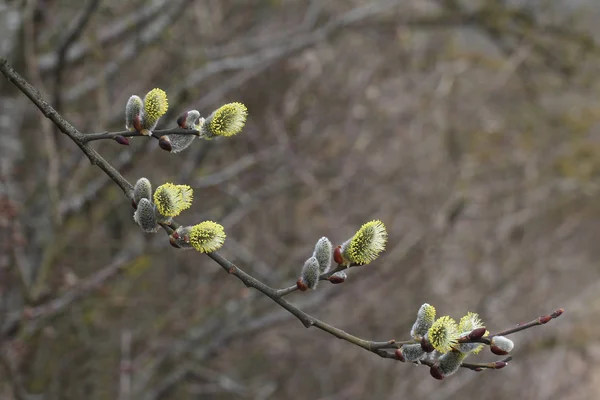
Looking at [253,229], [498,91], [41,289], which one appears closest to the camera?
Answer: [41,289]

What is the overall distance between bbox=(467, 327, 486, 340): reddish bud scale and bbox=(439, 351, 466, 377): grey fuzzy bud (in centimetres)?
5

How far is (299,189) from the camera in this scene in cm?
564

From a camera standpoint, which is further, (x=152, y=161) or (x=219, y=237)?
(x=152, y=161)

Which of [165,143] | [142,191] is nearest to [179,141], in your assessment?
[165,143]

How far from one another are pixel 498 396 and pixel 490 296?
2109mm

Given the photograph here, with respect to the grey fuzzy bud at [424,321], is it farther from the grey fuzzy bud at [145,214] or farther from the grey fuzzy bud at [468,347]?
the grey fuzzy bud at [145,214]

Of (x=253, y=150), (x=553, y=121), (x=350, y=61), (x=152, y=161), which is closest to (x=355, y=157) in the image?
(x=350, y=61)

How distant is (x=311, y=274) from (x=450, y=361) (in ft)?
1.03

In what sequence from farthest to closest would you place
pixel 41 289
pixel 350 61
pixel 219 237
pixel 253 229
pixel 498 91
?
pixel 498 91
pixel 350 61
pixel 253 229
pixel 41 289
pixel 219 237

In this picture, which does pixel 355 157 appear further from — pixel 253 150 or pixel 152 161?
pixel 152 161

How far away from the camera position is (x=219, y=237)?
116 centimetres

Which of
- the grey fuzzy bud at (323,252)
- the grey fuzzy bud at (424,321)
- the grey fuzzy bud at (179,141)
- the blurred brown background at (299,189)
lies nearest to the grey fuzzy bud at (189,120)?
the grey fuzzy bud at (179,141)

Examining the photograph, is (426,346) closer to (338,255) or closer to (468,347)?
(468,347)

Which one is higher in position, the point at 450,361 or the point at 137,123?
the point at 137,123
